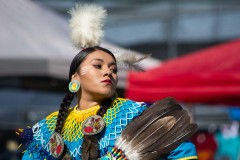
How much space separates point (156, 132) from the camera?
3812 mm

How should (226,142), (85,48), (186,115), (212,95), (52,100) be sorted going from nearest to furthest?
(186,115) → (85,48) → (212,95) → (226,142) → (52,100)

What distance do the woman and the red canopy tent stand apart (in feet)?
7.52

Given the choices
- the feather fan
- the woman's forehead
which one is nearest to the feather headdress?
the woman's forehead

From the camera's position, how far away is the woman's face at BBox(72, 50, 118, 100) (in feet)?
13.1

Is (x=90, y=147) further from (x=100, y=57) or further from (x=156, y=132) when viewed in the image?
(x=100, y=57)

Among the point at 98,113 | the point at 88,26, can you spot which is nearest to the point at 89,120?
the point at 98,113

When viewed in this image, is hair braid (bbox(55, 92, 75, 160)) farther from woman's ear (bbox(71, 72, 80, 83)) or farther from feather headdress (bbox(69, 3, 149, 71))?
feather headdress (bbox(69, 3, 149, 71))

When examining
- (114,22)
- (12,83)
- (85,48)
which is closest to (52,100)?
(12,83)

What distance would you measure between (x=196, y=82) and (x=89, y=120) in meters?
2.62

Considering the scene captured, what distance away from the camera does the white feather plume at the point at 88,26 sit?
13.7 feet

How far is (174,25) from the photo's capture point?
12570 millimetres

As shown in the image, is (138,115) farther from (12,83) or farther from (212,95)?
(12,83)

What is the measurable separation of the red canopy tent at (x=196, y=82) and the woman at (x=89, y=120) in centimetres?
229

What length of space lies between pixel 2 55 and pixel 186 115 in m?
3.01
